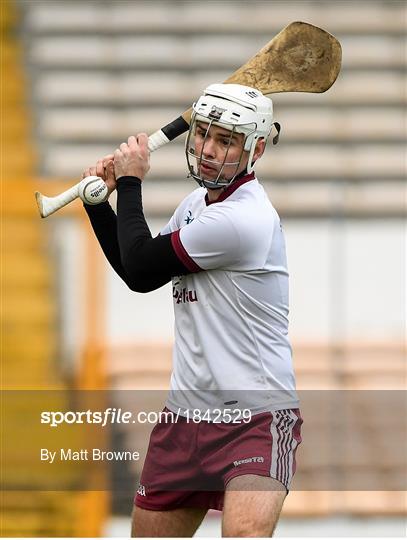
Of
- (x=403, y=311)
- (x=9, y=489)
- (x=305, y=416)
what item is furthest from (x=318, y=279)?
(x=9, y=489)

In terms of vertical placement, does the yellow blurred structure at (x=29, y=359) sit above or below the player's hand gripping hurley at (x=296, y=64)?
below

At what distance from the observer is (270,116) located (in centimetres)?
294

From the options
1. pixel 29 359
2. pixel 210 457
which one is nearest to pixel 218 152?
pixel 210 457

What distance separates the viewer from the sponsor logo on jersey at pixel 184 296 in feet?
9.37

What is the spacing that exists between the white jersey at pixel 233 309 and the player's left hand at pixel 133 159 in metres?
0.17

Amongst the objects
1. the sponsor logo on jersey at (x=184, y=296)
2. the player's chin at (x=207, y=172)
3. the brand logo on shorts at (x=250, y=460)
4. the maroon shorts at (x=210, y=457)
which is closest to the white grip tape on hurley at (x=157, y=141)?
the player's chin at (x=207, y=172)

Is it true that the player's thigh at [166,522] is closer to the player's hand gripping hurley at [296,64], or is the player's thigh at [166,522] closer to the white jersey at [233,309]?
the white jersey at [233,309]

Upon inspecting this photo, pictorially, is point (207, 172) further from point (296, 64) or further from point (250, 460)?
point (250, 460)

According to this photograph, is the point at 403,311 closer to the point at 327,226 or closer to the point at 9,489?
the point at 327,226

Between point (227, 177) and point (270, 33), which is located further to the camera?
point (270, 33)

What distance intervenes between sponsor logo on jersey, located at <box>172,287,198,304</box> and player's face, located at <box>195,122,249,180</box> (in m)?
0.27

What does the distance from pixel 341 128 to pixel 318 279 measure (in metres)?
1.78

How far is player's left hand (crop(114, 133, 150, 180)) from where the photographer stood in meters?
2.86

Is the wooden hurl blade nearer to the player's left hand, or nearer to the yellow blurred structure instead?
the player's left hand
